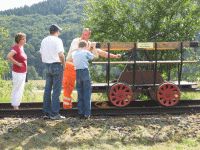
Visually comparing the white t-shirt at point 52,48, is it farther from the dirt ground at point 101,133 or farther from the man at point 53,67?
the dirt ground at point 101,133

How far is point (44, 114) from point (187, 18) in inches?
516

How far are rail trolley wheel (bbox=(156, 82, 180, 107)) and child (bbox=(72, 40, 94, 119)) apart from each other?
83.9 inches

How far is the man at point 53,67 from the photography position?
10453 mm

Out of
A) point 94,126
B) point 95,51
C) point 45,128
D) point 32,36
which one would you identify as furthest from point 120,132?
point 32,36

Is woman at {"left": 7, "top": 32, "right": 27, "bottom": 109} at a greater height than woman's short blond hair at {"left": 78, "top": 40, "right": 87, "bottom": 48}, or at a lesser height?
lesser

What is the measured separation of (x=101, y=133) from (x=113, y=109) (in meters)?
1.89

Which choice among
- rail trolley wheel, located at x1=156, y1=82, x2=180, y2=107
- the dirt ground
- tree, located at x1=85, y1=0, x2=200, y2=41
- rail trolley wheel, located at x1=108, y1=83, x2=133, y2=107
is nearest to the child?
the dirt ground

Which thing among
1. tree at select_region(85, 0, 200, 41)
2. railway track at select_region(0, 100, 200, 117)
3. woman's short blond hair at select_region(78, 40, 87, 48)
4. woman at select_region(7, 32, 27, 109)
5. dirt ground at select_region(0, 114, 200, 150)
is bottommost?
dirt ground at select_region(0, 114, 200, 150)

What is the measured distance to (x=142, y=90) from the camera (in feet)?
39.8

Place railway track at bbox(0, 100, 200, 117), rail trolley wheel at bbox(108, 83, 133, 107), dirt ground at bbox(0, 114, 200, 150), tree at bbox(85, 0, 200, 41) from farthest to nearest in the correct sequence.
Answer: tree at bbox(85, 0, 200, 41), rail trolley wheel at bbox(108, 83, 133, 107), railway track at bbox(0, 100, 200, 117), dirt ground at bbox(0, 114, 200, 150)

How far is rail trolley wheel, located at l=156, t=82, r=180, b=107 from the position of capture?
39.2 feet

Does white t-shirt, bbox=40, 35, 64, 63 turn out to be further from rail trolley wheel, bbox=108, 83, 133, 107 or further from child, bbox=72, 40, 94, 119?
rail trolley wheel, bbox=108, 83, 133, 107

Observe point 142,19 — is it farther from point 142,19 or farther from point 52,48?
point 52,48

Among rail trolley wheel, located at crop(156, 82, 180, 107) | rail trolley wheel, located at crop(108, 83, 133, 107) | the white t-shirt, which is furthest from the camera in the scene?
rail trolley wheel, located at crop(156, 82, 180, 107)
